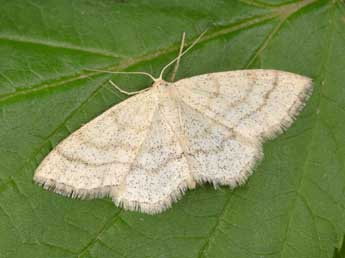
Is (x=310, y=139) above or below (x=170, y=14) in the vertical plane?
below

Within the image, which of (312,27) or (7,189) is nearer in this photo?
(7,189)

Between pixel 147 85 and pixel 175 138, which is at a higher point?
pixel 147 85

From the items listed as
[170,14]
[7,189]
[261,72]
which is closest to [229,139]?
[261,72]

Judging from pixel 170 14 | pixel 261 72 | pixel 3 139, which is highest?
pixel 170 14

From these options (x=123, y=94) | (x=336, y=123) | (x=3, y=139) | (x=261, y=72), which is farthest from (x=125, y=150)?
(x=336, y=123)

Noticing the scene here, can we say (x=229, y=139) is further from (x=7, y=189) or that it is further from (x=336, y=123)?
(x=7, y=189)

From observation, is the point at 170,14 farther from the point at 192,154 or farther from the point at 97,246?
the point at 97,246
